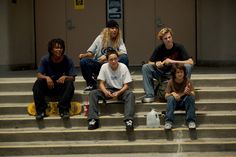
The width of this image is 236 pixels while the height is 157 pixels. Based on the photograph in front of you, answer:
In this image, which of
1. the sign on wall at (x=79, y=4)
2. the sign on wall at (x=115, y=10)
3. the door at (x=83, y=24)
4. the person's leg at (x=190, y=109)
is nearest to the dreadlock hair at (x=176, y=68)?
the person's leg at (x=190, y=109)

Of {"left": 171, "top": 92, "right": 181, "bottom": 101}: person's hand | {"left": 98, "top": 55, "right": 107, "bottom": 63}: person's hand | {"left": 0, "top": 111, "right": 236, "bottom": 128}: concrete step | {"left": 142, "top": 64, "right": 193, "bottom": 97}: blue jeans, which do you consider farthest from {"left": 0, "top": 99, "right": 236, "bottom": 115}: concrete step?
{"left": 98, "top": 55, "right": 107, "bottom": 63}: person's hand

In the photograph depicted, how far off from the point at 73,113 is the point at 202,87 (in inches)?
97.7

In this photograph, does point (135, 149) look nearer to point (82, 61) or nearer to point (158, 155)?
point (158, 155)

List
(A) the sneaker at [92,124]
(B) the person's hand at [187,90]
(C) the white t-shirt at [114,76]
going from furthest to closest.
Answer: (C) the white t-shirt at [114,76]
(A) the sneaker at [92,124]
(B) the person's hand at [187,90]

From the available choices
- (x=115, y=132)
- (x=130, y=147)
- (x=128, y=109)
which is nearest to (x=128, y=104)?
(x=128, y=109)

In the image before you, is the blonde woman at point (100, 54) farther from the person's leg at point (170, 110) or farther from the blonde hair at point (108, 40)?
the person's leg at point (170, 110)

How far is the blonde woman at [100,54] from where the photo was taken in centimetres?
916

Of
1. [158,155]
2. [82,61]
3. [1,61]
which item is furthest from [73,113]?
[1,61]

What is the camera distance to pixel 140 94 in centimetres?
936

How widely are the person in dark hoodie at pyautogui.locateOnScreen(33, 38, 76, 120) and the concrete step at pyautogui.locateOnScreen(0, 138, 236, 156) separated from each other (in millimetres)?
699

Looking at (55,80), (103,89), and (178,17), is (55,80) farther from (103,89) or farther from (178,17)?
(178,17)

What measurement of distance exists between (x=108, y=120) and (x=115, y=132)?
361 mm

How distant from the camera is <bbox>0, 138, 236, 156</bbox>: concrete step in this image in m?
7.91

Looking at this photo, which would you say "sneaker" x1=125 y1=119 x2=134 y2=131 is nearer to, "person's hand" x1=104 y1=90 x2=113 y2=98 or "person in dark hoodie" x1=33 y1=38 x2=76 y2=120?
"person's hand" x1=104 y1=90 x2=113 y2=98
